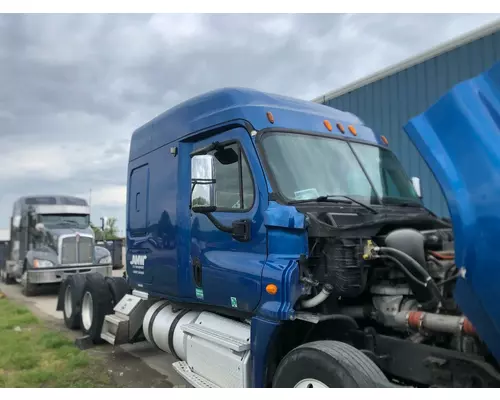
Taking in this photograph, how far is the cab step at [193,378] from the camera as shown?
4043 millimetres

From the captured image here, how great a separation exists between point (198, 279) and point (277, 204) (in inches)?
51.8

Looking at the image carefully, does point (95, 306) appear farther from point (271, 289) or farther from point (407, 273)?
point (407, 273)

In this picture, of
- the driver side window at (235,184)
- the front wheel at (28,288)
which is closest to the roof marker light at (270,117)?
the driver side window at (235,184)

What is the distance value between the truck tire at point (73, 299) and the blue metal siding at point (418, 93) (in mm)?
5729

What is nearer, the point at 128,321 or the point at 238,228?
the point at 238,228

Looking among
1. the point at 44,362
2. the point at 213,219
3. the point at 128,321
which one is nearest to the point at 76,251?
the point at 44,362

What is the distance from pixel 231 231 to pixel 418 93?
19.0 feet

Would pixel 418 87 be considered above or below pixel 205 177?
above

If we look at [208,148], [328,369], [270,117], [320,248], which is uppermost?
[270,117]

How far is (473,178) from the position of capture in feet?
7.57

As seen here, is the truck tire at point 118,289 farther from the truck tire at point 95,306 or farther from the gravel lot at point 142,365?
the gravel lot at point 142,365

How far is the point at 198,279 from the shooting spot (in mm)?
4469

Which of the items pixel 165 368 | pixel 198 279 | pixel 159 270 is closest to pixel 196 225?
pixel 198 279

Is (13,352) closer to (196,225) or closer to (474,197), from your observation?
(196,225)
